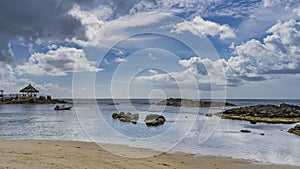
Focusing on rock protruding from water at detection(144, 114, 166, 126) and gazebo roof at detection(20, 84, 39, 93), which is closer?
rock protruding from water at detection(144, 114, 166, 126)

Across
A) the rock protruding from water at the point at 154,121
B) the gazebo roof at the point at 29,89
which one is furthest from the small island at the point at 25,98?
the rock protruding from water at the point at 154,121

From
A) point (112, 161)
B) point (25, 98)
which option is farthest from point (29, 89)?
point (112, 161)

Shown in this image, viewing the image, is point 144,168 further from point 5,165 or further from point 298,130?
point 298,130

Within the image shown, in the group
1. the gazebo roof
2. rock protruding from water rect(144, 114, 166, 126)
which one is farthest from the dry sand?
the gazebo roof

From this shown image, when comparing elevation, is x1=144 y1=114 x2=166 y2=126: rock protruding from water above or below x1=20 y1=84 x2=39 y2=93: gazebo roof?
below

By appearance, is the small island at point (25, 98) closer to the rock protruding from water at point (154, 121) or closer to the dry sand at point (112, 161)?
the rock protruding from water at point (154, 121)

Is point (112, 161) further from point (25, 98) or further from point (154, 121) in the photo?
point (25, 98)

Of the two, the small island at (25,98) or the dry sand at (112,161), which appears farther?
the small island at (25,98)

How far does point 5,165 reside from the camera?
9.58 meters

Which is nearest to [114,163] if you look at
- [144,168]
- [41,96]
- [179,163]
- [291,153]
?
[144,168]

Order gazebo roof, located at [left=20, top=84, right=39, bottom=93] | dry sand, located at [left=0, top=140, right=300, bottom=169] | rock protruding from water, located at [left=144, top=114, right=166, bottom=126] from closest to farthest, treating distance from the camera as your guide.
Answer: dry sand, located at [left=0, top=140, right=300, bottom=169] → rock protruding from water, located at [left=144, top=114, right=166, bottom=126] → gazebo roof, located at [left=20, top=84, right=39, bottom=93]

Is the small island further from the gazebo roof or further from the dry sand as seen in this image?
the dry sand

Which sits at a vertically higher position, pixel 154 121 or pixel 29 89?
pixel 29 89

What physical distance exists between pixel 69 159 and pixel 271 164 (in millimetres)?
8908
